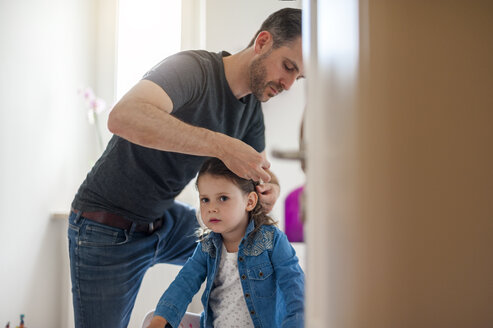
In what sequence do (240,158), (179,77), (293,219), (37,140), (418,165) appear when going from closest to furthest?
(418,165), (240,158), (179,77), (293,219), (37,140)

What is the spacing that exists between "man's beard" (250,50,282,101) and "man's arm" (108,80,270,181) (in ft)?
1.07

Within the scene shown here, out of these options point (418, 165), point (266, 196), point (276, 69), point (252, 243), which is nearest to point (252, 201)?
point (266, 196)

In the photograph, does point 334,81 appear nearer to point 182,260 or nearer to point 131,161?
point 131,161

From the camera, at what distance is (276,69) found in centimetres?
119

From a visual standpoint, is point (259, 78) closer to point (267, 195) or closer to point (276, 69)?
point (276, 69)

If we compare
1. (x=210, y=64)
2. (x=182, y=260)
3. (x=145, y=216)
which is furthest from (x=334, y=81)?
(x=182, y=260)

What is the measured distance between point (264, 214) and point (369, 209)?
→ 0.87 meters

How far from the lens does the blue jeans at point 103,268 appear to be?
1.26 metres

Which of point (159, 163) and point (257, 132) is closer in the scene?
point (159, 163)

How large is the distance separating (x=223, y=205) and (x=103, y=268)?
41cm

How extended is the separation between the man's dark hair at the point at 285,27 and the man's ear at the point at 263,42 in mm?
13

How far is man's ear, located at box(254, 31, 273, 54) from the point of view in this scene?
119 centimetres

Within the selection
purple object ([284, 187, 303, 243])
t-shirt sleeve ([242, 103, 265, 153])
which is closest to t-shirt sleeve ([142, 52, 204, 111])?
t-shirt sleeve ([242, 103, 265, 153])

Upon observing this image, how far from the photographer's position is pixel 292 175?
1811mm
